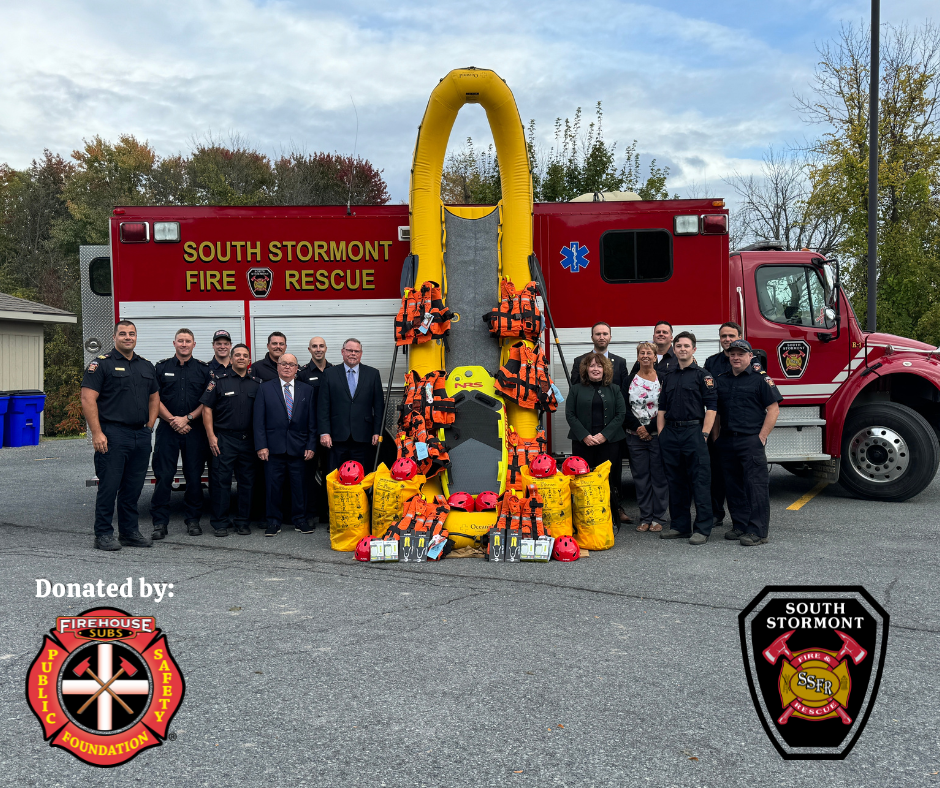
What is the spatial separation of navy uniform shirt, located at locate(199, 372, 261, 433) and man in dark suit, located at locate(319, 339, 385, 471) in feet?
2.29

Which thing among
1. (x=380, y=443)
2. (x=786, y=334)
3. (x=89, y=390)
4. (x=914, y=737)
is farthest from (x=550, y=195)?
(x=914, y=737)

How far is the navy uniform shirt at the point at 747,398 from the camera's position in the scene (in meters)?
6.67

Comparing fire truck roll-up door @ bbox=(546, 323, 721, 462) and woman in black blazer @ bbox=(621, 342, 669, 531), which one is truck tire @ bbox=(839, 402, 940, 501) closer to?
fire truck roll-up door @ bbox=(546, 323, 721, 462)

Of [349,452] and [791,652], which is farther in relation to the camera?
[349,452]

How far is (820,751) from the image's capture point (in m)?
3.05

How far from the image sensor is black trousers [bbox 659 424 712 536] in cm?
679

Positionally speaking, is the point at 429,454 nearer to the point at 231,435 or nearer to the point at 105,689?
the point at 231,435

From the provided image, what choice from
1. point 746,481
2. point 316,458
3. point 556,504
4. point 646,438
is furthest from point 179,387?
point 746,481

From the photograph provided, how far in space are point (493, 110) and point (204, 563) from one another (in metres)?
4.85

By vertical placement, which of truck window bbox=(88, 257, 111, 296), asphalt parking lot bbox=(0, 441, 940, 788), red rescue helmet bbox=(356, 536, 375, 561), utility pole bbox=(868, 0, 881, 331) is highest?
utility pole bbox=(868, 0, 881, 331)

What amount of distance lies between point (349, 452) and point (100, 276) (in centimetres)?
332

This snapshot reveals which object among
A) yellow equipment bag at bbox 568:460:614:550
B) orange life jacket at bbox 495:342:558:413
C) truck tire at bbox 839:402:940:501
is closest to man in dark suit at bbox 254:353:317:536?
orange life jacket at bbox 495:342:558:413

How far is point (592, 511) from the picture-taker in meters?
6.54

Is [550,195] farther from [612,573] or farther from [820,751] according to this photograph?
[820,751]
